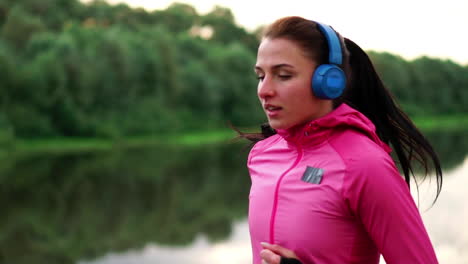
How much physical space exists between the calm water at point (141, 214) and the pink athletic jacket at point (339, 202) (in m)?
8.42

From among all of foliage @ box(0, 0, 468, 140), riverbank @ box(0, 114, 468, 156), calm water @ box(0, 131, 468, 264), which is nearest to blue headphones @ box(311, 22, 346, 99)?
calm water @ box(0, 131, 468, 264)

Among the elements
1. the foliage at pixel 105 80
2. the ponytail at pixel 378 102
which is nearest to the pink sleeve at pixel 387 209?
the ponytail at pixel 378 102

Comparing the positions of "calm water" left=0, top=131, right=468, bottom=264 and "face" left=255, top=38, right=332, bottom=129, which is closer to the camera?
"face" left=255, top=38, right=332, bottom=129

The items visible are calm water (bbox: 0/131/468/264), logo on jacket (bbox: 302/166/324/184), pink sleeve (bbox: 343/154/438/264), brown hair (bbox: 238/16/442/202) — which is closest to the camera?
pink sleeve (bbox: 343/154/438/264)

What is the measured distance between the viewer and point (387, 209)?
1.77 meters

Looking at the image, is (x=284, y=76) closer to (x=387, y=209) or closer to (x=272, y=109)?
(x=272, y=109)

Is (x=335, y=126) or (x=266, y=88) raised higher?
(x=266, y=88)

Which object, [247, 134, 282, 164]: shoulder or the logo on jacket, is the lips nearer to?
the logo on jacket

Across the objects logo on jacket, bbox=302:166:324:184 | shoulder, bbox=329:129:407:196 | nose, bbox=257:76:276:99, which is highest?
nose, bbox=257:76:276:99

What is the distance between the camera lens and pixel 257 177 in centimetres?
223

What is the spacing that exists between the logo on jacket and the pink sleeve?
103 mm

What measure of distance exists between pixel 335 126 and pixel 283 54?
0.27m

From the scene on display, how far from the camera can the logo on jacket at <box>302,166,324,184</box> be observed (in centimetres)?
190

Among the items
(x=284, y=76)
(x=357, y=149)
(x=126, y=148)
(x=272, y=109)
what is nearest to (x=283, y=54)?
(x=284, y=76)
